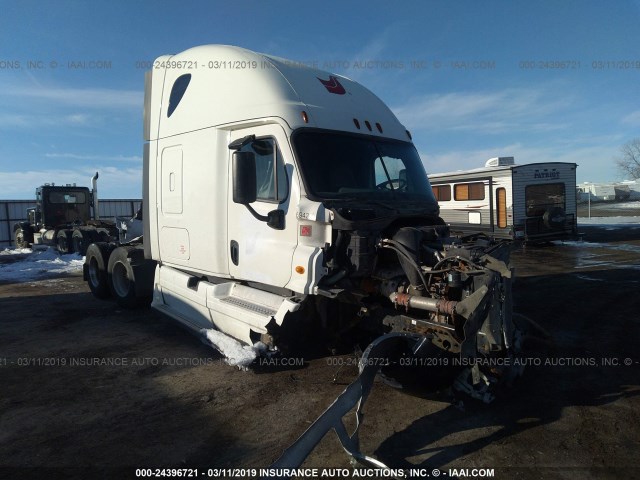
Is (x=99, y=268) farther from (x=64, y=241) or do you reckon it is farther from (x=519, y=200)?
(x=519, y=200)

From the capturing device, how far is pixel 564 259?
14188 mm

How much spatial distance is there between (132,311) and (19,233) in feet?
59.7

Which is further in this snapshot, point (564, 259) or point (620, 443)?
point (564, 259)

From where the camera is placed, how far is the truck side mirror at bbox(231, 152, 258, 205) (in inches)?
187

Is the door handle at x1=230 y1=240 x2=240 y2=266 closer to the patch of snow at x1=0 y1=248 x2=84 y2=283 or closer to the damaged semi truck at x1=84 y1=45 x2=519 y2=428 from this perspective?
the damaged semi truck at x1=84 y1=45 x2=519 y2=428

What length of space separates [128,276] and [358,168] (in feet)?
16.4

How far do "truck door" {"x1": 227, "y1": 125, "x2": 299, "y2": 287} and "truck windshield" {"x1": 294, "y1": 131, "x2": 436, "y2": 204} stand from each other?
224 mm

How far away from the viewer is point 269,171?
16.8 feet

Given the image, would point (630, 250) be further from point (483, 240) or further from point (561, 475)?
point (561, 475)

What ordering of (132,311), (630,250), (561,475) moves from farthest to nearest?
1. (630,250)
2. (132,311)
3. (561,475)

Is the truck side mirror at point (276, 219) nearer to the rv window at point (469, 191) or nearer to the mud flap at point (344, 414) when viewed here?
the mud flap at point (344, 414)

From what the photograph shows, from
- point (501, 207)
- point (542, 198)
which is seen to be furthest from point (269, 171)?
point (542, 198)

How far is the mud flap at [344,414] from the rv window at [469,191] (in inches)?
595

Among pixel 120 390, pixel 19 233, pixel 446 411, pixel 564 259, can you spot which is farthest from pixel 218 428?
pixel 19 233
